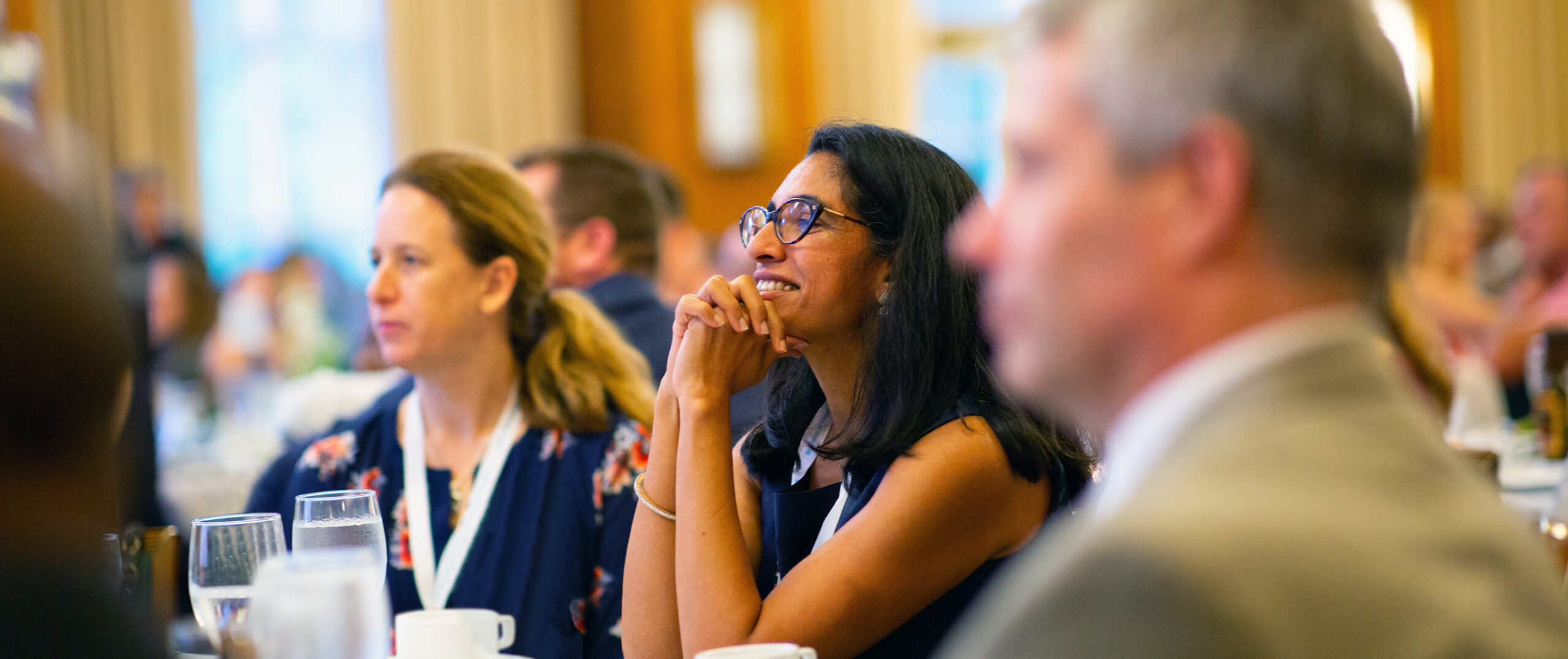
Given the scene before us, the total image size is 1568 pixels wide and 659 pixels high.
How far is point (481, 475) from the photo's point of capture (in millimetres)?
2402

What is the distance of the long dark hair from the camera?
167 cm

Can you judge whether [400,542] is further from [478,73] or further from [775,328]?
[478,73]

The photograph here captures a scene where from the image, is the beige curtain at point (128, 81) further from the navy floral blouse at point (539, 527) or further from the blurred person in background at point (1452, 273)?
the blurred person in background at point (1452, 273)

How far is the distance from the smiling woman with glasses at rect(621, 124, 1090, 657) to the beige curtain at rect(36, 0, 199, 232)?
19.5ft

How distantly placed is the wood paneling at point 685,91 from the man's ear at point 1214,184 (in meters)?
8.66

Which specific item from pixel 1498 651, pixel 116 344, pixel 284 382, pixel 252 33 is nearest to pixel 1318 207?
pixel 1498 651

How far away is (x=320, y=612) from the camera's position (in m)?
1.01

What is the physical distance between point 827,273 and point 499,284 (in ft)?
3.34

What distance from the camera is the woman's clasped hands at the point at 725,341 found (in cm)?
178

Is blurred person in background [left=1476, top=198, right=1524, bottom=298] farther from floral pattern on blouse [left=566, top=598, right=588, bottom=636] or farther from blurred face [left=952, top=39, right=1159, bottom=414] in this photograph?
blurred face [left=952, top=39, right=1159, bottom=414]

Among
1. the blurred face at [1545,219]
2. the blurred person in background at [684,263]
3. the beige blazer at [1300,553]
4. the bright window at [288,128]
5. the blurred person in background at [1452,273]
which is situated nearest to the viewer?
the beige blazer at [1300,553]

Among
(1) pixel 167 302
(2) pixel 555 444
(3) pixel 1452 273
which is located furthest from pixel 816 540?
(3) pixel 1452 273

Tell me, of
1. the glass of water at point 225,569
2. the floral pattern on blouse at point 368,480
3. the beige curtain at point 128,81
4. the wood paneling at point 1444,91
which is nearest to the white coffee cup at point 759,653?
the glass of water at point 225,569

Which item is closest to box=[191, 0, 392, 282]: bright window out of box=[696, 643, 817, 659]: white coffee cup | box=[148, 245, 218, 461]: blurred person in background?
box=[148, 245, 218, 461]: blurred person in background
